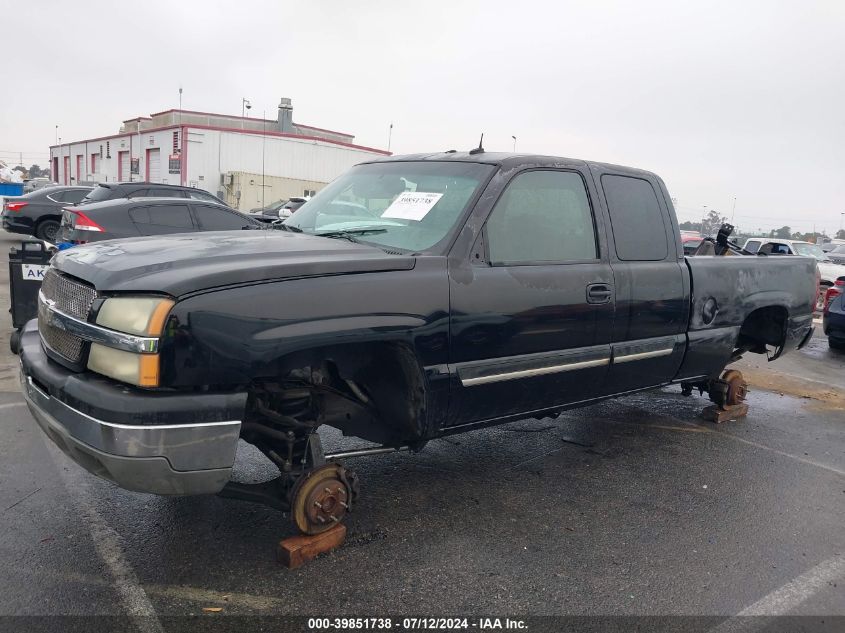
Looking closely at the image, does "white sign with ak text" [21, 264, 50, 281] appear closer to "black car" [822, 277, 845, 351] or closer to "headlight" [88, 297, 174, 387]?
"headlight" [88, 297, 174, 387]

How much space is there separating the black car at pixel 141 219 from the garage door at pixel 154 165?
96.2 ft

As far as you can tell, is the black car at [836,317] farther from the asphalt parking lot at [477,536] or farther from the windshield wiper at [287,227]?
the windshield wiper at [287,227]

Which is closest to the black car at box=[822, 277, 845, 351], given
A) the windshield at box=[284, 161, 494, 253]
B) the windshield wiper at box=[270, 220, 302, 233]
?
the windshield at box=[284, 161, 494, 253]

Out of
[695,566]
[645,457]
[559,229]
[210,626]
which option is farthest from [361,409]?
[645,457]

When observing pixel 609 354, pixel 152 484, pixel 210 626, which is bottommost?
pixel 210 626

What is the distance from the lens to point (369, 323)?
117 inches

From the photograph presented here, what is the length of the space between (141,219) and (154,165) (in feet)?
102

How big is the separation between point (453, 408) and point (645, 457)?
2.10 meters

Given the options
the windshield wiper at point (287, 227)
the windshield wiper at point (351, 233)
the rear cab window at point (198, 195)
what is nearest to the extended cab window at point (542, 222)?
the windshield wiper at point (351, 233)

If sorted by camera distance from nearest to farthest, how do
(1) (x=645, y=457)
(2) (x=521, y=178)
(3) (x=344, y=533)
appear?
1. (3) (x=344, y=533)
2. (2) (x=521, y=178)
3. (1) (x=645, y=457)

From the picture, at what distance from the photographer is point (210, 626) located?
261cm

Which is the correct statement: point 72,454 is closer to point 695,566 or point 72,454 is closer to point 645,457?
point 695,566

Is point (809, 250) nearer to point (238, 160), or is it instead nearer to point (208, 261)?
point (208, 261)

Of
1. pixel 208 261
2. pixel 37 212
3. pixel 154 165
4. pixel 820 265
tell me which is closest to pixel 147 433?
pixel 208 261
